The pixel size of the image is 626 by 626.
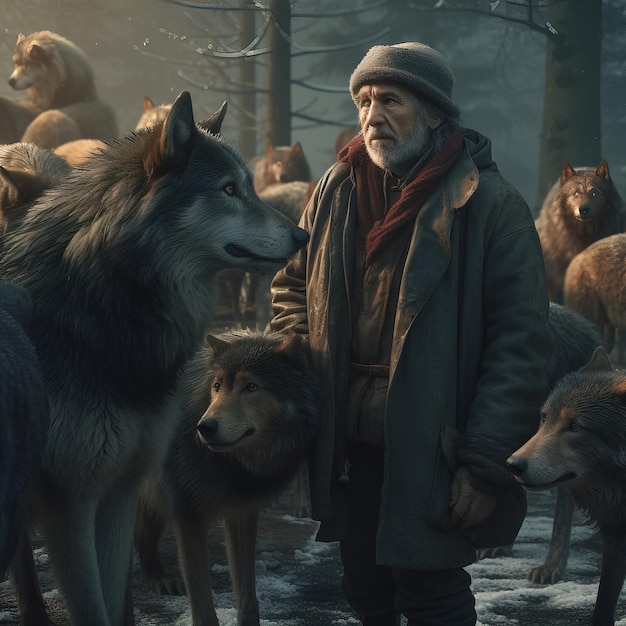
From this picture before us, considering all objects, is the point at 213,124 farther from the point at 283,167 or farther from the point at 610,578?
the point at 283,167

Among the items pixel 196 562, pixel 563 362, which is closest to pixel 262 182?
pixel 563 362

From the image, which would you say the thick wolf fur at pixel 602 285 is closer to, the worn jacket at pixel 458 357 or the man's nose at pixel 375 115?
the worn jacket at pixel 458 357

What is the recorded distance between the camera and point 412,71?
351 cm

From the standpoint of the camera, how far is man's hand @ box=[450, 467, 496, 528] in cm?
345

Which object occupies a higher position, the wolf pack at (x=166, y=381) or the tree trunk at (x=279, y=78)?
the tree trunk at (x=279, y=78)

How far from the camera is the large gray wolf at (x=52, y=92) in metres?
11.6

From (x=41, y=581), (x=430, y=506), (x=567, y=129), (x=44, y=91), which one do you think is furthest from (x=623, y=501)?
(x=567, y=129)

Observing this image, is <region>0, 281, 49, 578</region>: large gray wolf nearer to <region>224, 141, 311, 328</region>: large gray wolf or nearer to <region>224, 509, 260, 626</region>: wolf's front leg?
<region>224, 509, 260, 626</region>: wolf's front leg

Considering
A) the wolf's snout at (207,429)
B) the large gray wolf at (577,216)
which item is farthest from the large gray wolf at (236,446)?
the large gray wolf at (577,216)

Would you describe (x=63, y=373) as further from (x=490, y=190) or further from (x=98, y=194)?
(x=490, y=190)

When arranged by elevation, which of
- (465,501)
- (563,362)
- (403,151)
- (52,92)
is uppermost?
(52,92)

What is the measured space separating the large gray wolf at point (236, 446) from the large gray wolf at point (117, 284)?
43 cm

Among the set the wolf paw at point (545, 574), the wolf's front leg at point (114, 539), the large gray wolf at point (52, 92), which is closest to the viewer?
the wolf's front leg at point (114, 539)

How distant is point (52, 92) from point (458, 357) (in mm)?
9560
